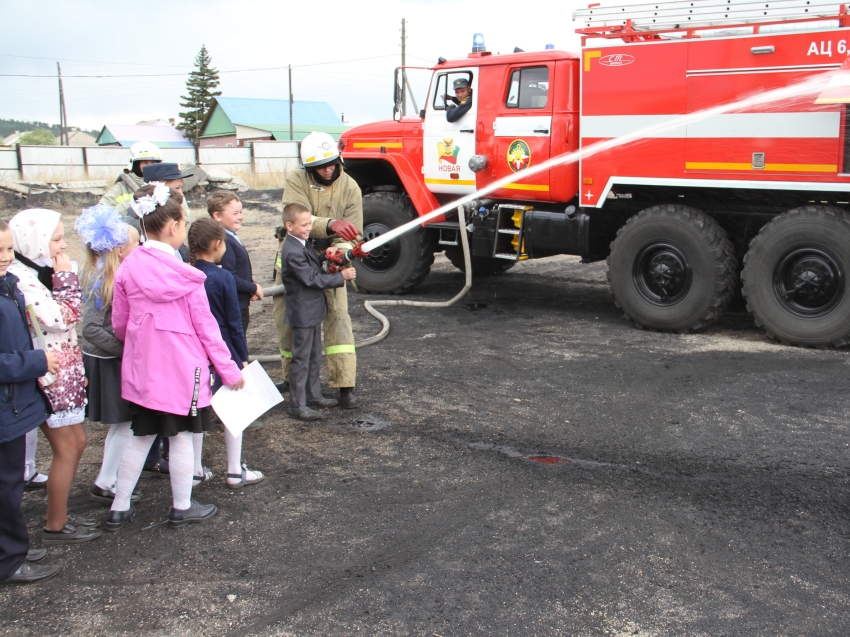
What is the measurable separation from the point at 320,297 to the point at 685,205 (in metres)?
4.02

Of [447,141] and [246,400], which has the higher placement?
[447,141]

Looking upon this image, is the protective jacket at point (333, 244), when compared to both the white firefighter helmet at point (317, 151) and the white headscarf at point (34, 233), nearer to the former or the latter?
the white firefighter helmet at point (317, 151)

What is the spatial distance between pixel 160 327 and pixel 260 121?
65.3 m

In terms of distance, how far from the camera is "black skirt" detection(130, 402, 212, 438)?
3.73 meters

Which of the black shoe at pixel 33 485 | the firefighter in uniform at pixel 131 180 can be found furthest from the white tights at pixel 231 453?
the firefighter in uniform at pixel 131 180

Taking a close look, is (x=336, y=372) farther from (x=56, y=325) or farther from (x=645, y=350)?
(x=645, y=350)

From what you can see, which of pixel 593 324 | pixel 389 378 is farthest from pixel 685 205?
pixel 389 378

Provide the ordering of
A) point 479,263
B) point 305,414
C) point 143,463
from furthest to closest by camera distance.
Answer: point 479,263, point 305,414, point 143,463

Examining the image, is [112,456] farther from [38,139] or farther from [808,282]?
[38,139]

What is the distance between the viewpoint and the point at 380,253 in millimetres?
9836

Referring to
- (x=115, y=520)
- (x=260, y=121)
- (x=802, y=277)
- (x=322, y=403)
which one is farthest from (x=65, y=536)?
(x=260, y=121)

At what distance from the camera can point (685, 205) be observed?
24.9 feet

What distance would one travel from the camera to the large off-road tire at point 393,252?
379 inches

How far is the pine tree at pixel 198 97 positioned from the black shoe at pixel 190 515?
230 feet
